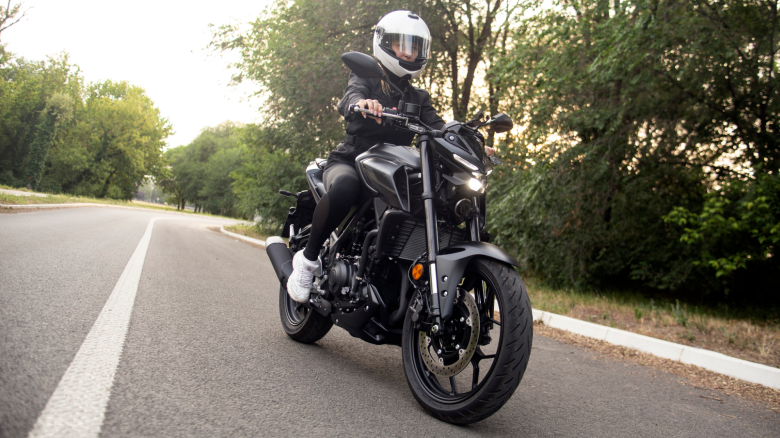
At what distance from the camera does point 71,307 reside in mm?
3730

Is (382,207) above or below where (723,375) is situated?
above

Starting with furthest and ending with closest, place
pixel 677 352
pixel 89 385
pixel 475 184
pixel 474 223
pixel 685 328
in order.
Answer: pixel 685 328 < pixel 677 352 < pixel 474 223 < pixel 475 184 < pixel 89 385

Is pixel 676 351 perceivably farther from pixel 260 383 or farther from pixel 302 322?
pixel 260 383

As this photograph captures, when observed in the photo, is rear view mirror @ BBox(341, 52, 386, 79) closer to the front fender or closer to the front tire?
the front fender

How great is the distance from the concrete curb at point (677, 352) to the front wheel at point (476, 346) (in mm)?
2919

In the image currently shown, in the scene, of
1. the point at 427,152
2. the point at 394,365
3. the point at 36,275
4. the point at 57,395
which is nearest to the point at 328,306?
the point at 394,365

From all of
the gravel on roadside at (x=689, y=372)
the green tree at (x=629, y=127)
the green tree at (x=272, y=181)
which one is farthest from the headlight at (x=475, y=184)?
the green tree at (x=272, y=181)

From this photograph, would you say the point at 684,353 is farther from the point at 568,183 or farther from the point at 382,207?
the point at 568,183

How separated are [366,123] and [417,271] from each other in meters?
1.15

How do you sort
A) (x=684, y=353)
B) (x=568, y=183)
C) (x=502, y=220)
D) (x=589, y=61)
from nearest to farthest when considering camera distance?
(x=684, y=353), (x=589, y=61), (x=568, y=183), (x=502, y=220)

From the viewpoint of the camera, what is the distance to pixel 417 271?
265cm

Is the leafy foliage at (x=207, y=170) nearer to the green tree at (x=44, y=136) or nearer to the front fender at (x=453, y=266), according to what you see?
the green tree at (x=44, y=136)

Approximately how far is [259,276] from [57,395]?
5574 mm

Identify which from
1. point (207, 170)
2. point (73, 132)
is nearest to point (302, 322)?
point (73, 132)
